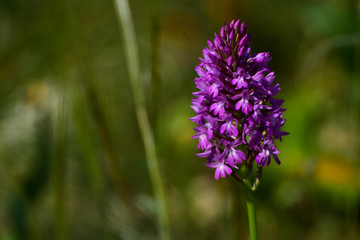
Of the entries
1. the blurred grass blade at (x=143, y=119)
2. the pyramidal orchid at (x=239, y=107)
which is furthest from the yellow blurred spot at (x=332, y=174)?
the pyramidal orchid at (x=239, y=107)

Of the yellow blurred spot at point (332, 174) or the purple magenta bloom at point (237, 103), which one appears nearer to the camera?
the purple magenta bloom at point (237, 103)

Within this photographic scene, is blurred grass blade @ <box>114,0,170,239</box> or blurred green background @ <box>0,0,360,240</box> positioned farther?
blurred green background @ <box>0,0,360,240</box>

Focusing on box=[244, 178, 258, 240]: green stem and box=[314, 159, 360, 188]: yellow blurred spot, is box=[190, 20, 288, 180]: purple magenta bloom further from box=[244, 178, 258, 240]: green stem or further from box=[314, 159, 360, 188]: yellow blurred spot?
box=[314, 159, 360, 188]: yellow blurred spot

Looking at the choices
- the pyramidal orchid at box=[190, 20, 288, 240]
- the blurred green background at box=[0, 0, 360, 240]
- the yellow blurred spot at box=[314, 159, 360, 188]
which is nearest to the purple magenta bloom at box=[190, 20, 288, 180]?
the pyramidal orchid at box=[190, 20, 288, 240]

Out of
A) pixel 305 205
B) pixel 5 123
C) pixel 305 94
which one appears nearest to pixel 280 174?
pixel 305 205

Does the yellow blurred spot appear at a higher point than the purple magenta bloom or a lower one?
lower

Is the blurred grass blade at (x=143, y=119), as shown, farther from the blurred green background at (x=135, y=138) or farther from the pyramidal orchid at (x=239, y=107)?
the pyramidal orchid at (x=239, y=107)

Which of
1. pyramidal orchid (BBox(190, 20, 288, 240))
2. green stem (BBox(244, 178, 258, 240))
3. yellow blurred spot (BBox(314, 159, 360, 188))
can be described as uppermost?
pyramidal orchid (BBox(190, 20, 288, 240))
